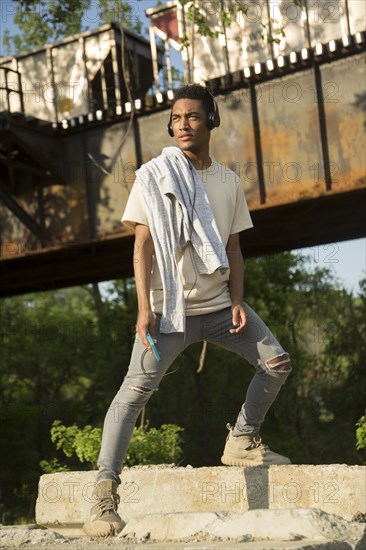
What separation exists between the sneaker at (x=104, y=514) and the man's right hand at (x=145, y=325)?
2.73 feet

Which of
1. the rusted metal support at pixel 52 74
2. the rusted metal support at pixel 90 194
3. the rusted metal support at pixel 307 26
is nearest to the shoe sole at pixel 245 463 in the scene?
the rusted metal support at pixel 90 194

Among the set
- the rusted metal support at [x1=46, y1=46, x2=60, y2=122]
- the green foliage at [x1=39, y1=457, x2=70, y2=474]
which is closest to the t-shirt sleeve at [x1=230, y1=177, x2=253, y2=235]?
the green foliage at [x1=39, y1=457, x2=70, y2=474]

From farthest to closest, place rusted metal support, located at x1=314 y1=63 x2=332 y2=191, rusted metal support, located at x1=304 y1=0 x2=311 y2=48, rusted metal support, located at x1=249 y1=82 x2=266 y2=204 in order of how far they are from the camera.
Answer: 1. rusted metal support, located at x1=304 y1=0 x2=311 y2=48
2. rusted metal support, located at x1=249 y1=82 x2=266 y2=204
3. rusted metal support, located at x1=314 y1=63 x2=332 y2=191

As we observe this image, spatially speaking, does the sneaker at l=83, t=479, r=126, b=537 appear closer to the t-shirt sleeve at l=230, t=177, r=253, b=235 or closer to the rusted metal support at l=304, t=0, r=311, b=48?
the t-shirt sleeve at l=230, t=177, r=253, b=235

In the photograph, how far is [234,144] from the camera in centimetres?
1425

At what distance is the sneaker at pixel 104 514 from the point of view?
5.04 m

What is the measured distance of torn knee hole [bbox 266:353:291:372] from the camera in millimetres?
5527

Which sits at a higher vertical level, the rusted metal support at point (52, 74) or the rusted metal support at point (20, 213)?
the rusted metal support at point (52, 74)

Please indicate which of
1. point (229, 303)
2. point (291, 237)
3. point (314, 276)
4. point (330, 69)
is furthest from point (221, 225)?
point (314, 276)

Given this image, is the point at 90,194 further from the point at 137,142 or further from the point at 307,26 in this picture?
the point at 307,26

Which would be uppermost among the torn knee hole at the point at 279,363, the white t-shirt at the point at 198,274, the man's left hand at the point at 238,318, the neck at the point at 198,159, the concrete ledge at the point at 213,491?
the neck at the point at 198,159

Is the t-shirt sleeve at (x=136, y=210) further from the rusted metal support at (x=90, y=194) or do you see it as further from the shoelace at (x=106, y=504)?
the rusted metal support at (x=90, y=194)

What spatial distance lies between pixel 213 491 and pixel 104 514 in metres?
1.22

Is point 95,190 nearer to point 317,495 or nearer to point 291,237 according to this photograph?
point 291,237
